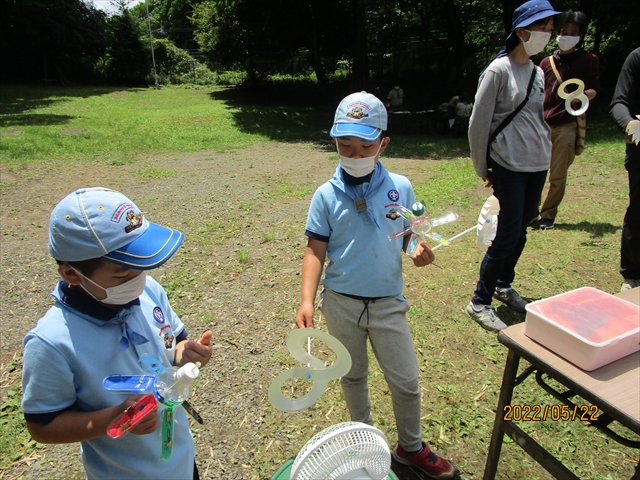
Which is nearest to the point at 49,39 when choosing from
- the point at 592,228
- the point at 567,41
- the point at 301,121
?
the point at 301,121

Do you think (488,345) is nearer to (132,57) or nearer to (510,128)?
(510,128)

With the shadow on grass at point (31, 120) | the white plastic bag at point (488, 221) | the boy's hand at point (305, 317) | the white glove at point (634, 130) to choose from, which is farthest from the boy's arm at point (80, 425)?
the shadow on grass at point (31, 120)

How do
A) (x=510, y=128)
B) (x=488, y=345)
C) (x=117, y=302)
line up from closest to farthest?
(x=117, y=302), (x=510, y=128), (x=488, y=345)

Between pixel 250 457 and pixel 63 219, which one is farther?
pixel 250 457

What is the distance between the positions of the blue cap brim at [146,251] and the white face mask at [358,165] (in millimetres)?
894

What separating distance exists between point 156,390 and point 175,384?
0.06 metres

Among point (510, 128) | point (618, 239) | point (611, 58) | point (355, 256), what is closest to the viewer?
point (355, 256)

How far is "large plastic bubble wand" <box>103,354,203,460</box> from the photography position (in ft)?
3.91

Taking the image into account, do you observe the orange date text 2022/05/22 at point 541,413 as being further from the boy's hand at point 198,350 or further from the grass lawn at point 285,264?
the boy's hand at point 198,350

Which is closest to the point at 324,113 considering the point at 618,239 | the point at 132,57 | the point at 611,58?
the point at 611,58

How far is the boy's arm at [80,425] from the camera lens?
4.02 ft

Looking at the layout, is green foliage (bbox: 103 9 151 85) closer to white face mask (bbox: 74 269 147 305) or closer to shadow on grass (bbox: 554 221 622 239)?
shadow on grass (bbox: 554 221 622 239)

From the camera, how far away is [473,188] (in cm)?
720

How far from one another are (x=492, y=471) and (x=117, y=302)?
1.90m
